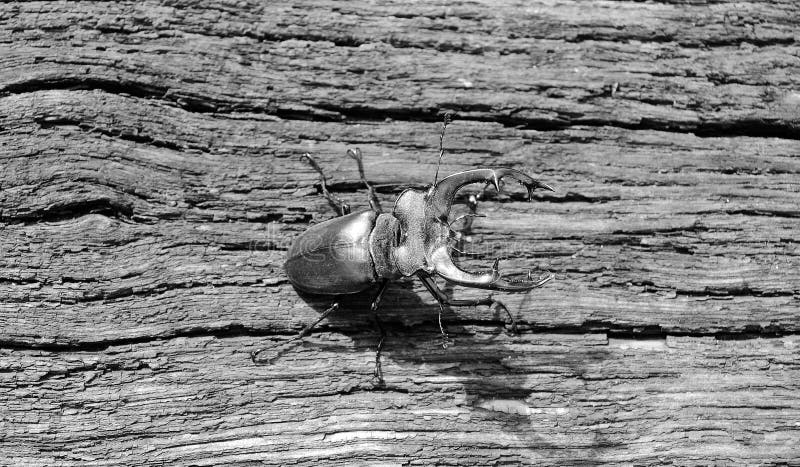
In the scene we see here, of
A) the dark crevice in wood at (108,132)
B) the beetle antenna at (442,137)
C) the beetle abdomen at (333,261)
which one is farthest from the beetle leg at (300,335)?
the dark crevice in wood at (108,132)

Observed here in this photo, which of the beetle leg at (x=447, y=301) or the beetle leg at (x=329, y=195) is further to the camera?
the beetle leg at (x=329, y=195)

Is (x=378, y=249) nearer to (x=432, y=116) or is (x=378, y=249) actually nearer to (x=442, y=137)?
(x=442, y=137)

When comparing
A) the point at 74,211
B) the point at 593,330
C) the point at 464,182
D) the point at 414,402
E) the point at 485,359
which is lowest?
the point at 414,402

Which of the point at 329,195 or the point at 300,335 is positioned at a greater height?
the point at 329,195

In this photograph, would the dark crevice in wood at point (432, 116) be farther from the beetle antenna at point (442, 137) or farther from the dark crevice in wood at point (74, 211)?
the dark crevice in wood at point (74, 211)

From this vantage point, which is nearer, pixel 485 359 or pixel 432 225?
pixel 432 225

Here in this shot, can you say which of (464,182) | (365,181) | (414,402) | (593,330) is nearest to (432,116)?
(365,181)

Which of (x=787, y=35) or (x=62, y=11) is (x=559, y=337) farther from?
(x=62, y=11)

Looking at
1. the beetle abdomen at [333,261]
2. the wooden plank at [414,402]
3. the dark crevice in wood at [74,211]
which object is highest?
the dark crevice in wood at [74,211]
